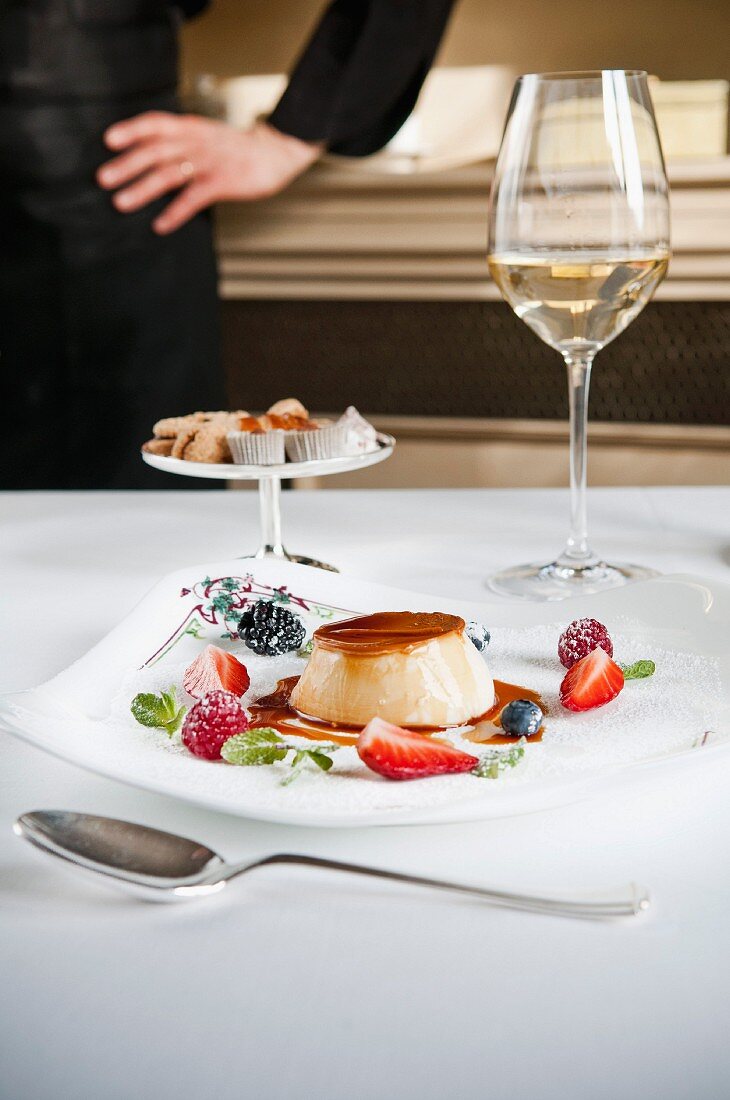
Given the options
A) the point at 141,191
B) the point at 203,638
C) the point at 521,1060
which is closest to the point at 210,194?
the point at 141,191

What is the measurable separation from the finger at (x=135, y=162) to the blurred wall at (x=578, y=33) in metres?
0.94

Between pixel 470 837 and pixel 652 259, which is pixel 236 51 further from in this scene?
pixel 470 837

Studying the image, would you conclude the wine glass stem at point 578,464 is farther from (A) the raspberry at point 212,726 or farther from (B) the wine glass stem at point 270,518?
(A) the raspberry at point 212,726

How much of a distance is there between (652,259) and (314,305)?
147 cm

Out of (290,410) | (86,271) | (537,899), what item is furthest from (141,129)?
(537,899)

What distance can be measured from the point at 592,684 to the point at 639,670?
0.04m

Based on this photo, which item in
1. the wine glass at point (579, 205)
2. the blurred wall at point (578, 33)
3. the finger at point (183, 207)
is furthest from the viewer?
the blurred wall at point (578, 33)

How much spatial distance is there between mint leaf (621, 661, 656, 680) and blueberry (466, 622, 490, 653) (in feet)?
0.23

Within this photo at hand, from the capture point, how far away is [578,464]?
0.75 metres

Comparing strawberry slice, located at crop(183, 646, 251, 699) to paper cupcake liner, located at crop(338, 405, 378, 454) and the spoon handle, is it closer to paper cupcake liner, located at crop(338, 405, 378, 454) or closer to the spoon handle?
the spoon handle

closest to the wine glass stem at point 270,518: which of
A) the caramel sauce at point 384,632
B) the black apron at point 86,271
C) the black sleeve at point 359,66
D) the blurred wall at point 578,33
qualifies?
the caramel sauce at point 384,632

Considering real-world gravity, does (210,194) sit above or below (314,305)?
above

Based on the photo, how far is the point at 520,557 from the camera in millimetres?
805

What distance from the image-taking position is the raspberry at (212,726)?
0.42 m
